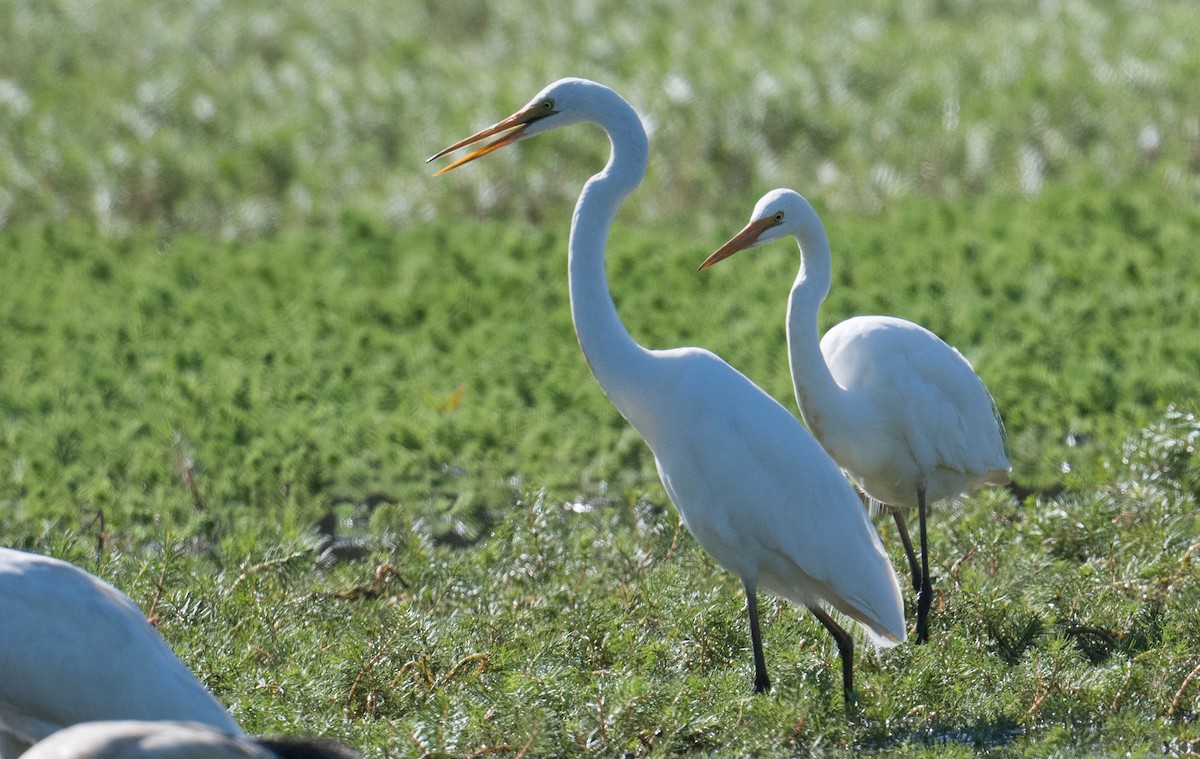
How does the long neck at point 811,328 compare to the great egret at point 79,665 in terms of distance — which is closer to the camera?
the great egret at point 79,665

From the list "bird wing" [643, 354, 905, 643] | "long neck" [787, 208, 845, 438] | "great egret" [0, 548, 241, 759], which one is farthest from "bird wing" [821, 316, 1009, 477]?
"great egret" [0, 548, 241, 759]

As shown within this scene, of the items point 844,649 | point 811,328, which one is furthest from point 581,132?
point 844,649

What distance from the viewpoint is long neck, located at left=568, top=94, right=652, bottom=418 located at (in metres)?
4.28

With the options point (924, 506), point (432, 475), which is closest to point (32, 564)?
point (924, 506)

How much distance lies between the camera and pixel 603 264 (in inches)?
168

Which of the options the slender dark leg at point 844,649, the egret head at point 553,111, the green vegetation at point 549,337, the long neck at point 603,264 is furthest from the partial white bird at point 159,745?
the egret head at point 553,111

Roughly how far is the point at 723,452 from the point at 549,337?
439 cm

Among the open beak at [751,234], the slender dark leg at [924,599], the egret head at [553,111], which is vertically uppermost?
the egret head at [553,111]

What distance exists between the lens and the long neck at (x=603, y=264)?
14.0ft

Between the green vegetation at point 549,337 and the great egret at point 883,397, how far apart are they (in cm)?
29

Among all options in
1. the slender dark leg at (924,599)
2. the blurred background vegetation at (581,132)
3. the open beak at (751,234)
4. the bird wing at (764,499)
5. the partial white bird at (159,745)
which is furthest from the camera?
the blurred background vegetation at (581,132)

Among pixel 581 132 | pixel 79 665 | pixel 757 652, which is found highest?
pixel 581 132

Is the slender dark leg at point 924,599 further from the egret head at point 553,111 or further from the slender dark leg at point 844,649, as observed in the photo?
the egret head at point 553,111

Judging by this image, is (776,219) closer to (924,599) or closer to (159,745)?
(924,599)
